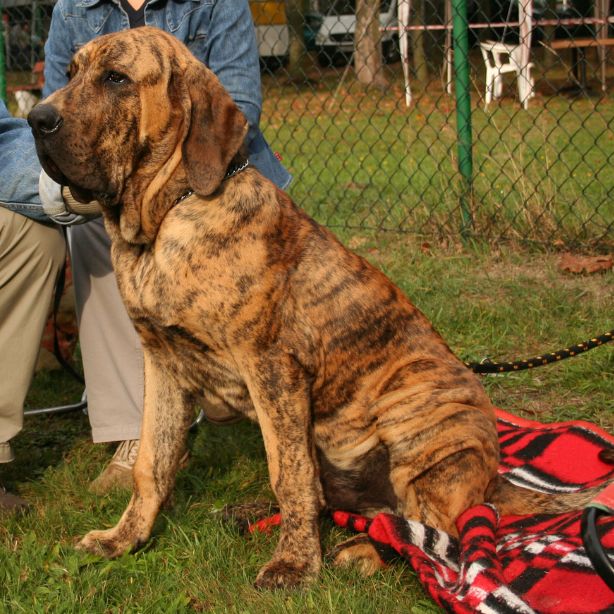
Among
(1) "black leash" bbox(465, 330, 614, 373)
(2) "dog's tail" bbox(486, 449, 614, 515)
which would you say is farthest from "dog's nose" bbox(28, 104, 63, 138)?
(1) "black leash" bbox(465, 330, 614, 373)

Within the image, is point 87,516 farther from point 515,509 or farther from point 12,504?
point 515,509

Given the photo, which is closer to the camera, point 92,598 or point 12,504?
point 92,598

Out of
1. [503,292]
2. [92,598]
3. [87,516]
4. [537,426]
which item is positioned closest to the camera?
[92,598]

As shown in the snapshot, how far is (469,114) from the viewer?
641 cm

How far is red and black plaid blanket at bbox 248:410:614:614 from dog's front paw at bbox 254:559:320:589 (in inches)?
9.5

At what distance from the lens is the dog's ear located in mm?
2973

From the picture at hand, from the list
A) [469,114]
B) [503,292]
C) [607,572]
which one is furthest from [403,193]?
[607,572]

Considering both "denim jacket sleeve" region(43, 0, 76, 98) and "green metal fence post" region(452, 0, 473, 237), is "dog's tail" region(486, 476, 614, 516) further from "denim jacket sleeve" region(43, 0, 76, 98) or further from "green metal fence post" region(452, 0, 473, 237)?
"green metal fence post" region(452, 0, 473, 237)

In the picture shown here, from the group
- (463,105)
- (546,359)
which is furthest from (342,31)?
(546,359)

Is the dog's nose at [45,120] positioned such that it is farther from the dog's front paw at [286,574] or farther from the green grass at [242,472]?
the dog's front paw at [286,574]

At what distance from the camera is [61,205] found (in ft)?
11.6

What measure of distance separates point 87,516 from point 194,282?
1204 mm

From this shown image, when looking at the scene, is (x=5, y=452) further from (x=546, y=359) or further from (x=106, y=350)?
(x=546, y=359)

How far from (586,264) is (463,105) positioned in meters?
1.44
